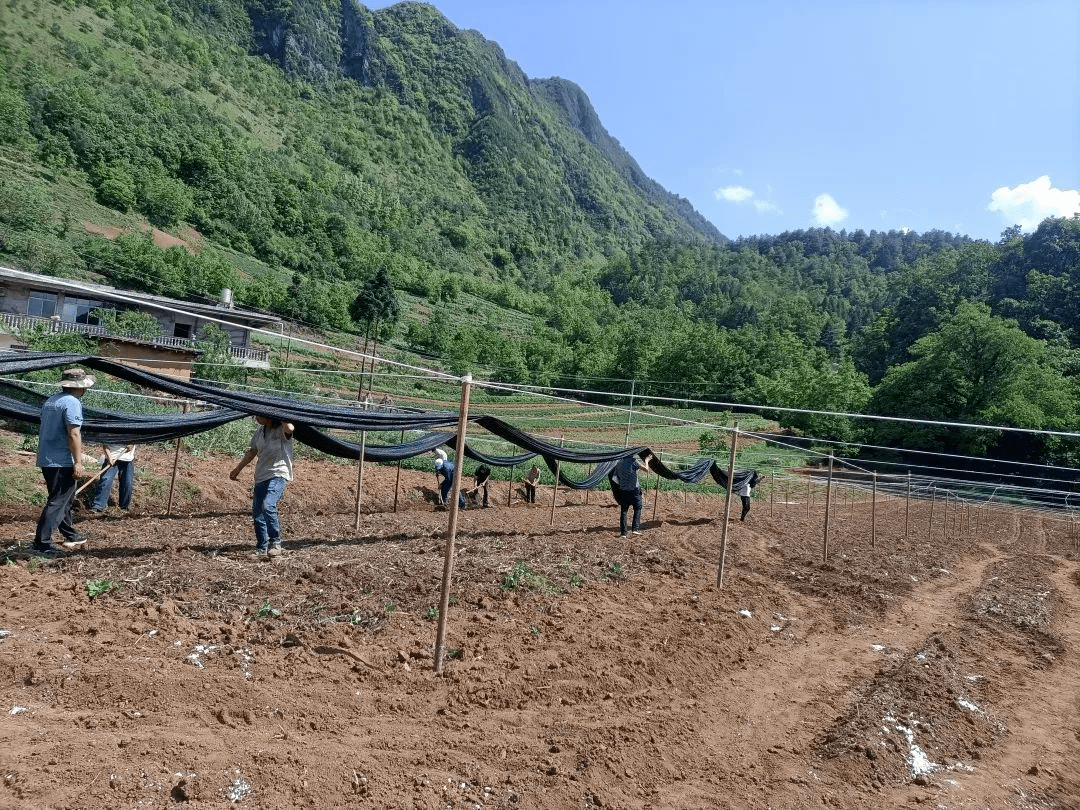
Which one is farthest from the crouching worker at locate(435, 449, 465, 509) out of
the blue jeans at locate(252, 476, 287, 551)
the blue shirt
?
the blue shirt

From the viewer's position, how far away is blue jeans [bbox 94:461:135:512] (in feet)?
27.3

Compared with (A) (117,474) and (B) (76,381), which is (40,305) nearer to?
(A) (117,474)

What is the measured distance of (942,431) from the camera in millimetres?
41250

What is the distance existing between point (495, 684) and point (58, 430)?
406 cm

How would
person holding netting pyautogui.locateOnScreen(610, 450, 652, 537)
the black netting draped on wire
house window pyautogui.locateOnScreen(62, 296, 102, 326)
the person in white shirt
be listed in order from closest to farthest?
the black netting draped on wire < the person in white shirt < person holding netting pyautogui.locateOnScreen(610, 450, 652, 537) < house window pyautogui.locateOnScreen(62, 296, 102, 326)

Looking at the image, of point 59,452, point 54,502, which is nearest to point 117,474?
point 54,502

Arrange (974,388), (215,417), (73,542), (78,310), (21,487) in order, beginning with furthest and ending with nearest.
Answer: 1. (974,388)
2. (78,310)
3. (21,487)
4. (215,417)
5. (73,542)

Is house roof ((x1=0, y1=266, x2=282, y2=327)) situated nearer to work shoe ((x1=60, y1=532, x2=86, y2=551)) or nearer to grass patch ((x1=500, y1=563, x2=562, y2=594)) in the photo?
work shoe ((x1=60, y1=532, x2=86, y2=551))

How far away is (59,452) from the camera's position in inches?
219

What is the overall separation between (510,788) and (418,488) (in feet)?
40.4

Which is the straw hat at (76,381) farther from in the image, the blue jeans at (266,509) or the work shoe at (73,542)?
the blue jeans at (266,509)

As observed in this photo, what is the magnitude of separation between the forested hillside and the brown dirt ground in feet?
119

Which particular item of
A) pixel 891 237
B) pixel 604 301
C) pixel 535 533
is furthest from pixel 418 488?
pixel 891 237

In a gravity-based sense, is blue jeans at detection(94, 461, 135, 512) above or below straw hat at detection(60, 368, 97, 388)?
below
